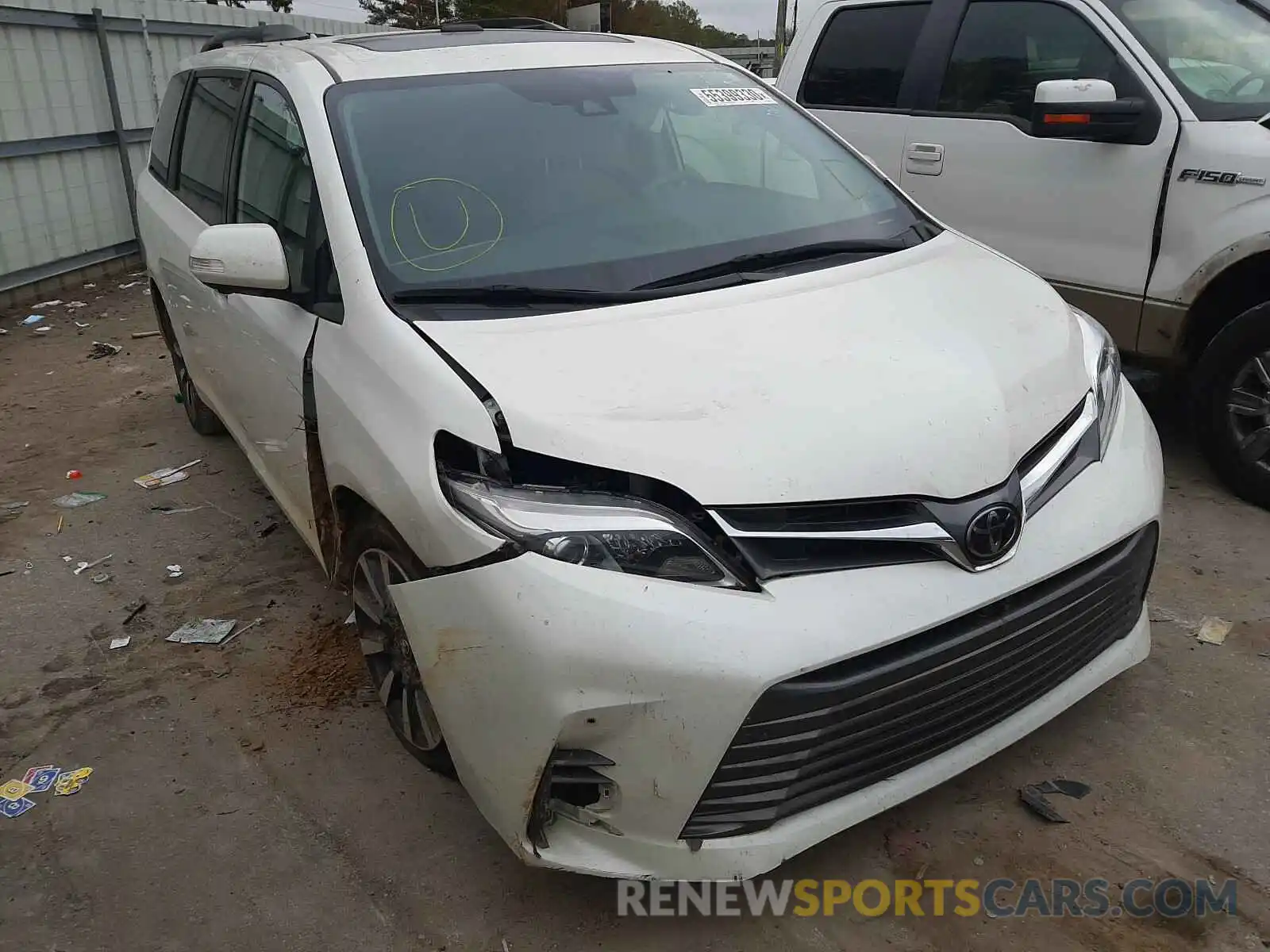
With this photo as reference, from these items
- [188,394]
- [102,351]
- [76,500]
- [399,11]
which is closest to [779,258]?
[76,500]

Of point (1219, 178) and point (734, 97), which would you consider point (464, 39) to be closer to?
point (734, 97)

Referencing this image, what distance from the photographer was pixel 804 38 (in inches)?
212

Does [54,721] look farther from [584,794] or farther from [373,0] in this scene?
[373,0]

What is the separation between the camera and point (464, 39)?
133 inches

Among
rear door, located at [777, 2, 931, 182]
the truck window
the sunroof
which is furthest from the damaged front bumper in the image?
rear door, located at [777, 2, 931, 182]

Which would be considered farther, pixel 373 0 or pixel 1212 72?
pixel 373 0

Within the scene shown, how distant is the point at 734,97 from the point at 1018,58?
69.4 inches

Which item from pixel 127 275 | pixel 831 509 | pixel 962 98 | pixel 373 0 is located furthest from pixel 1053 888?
pixel 373 0

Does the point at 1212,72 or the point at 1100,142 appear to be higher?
the point at 1212,72

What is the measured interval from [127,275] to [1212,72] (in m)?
9.17

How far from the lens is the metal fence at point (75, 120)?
8.24 metres

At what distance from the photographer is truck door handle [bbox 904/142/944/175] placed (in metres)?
4.68

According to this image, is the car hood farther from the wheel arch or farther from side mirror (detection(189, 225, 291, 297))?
the wheel arch

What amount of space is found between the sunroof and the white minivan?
89 mm
